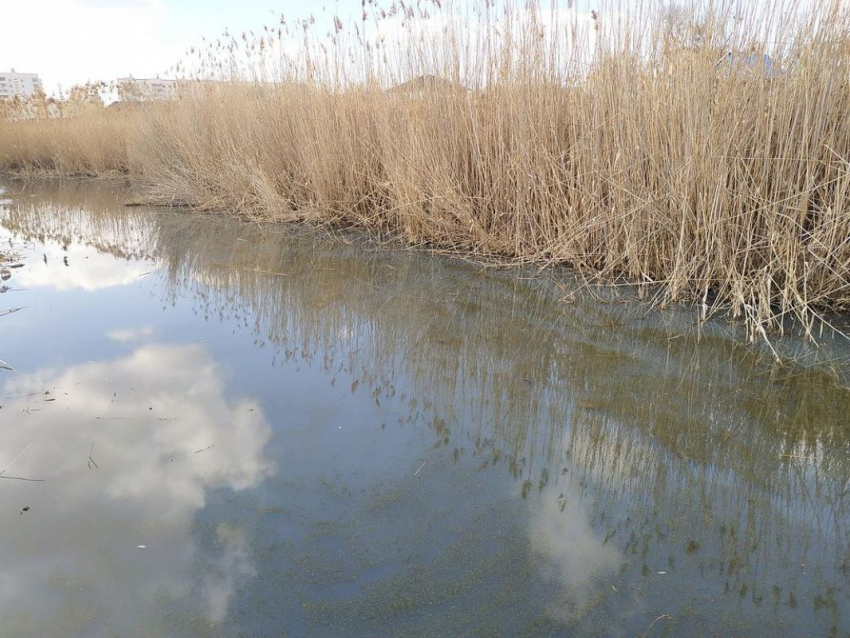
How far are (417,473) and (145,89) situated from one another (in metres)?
8.49

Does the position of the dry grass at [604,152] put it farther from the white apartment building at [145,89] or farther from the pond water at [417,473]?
the white apartment building at [145,89]

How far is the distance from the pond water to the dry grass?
432 millimetres

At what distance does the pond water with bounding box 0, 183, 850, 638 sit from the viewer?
1218 mm

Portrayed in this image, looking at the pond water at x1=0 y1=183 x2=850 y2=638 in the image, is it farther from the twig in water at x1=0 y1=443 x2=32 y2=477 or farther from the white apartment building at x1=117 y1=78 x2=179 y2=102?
the white apartment building at x1=117 y1=78 x2=179 y2=102

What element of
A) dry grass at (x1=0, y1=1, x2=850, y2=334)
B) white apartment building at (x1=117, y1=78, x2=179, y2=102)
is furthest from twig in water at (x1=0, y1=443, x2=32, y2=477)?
white apartment building at (x1=117, y1=78, x2=179, y2=102)

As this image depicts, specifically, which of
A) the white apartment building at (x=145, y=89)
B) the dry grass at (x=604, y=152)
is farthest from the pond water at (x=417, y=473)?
the white apartment building at (x=145, y=89)

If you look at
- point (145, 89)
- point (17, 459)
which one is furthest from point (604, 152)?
point (145, 89)

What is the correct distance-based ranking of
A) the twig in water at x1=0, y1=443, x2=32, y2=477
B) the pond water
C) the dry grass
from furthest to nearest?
1. the dry grass
2. the twig in water at x1=0, y1=443, x2=32, y2=477
3. the pond water

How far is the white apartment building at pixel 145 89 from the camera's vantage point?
7.61 meters

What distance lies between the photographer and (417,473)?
1653 millimetres

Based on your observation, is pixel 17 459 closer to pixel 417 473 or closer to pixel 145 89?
pixel 417 473

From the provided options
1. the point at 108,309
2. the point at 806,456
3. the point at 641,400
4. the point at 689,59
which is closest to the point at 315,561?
the point at 641,400

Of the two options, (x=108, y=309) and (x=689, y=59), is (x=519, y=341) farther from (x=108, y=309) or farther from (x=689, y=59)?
(x=108, y=309)

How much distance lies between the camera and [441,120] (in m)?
4.06
